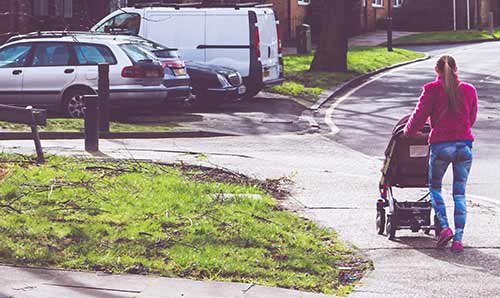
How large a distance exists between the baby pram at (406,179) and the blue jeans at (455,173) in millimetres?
237

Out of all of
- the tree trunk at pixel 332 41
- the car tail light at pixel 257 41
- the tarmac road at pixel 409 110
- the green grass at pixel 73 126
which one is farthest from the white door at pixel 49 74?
the tree trunk at pixel 332 41

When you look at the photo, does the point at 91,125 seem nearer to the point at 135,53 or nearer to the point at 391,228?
the point at 135,53

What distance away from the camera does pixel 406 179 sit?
1029cm

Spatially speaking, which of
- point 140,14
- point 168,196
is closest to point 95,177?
point 168,196

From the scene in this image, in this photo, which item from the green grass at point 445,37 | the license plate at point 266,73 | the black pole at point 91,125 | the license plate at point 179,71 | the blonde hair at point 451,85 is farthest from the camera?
the green grass at point 445,37

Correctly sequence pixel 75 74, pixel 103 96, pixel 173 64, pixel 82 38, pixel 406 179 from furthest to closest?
pixel 173 64
pixel 82 38
pixel 75 74
pixel 103 96
pixel 406 179

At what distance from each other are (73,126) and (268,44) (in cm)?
779

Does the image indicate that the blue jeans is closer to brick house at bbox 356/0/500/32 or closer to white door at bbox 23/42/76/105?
white door at bbox 23/42/76/105

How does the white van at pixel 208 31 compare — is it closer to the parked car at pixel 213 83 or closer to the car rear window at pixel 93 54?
→ the parked car at pixel 213 83

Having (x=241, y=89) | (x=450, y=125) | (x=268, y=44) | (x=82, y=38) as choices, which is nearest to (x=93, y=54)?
(x=82, y=38)

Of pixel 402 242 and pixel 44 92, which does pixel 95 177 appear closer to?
pixel 402 242

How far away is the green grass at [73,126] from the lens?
1845 cm

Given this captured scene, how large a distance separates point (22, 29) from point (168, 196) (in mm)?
22528

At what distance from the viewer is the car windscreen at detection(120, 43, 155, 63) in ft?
67.9
